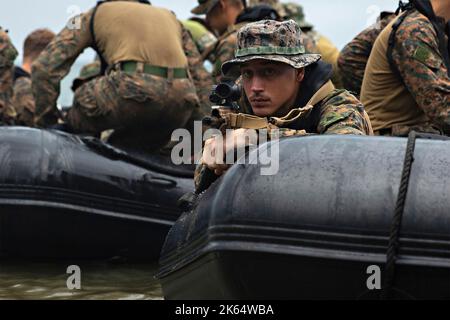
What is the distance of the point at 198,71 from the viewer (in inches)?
311

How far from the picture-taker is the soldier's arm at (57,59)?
7.06m

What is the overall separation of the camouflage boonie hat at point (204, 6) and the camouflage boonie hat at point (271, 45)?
413cm

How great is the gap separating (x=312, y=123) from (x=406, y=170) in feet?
3.13

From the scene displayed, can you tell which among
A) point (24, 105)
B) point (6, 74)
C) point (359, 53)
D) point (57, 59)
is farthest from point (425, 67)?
point (24, 105)

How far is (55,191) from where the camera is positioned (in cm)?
632

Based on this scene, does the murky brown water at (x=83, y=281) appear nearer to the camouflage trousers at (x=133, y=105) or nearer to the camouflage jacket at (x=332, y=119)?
the camouflage trousers at (x=133, y=105)

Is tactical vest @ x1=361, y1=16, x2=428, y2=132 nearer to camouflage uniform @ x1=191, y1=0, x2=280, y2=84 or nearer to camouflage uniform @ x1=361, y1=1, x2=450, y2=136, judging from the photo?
camouflage uniform @ x1=361, y1=1, x2=450, y2=136

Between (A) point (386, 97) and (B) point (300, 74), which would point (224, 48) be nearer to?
(A) point (386, 97)

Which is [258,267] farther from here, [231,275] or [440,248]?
[440,248]

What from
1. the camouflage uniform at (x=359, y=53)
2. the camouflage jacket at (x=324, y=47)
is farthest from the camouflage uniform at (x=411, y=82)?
the camouflage jacket at (x=324, y=47)

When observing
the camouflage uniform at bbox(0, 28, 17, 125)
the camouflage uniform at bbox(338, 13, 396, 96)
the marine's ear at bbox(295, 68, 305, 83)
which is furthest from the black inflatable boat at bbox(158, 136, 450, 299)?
the camouflage uniform at bbox(0, 28, 17, 125)

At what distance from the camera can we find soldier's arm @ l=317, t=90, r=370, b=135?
4.12 meters

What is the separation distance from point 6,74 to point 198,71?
6.10 feet
